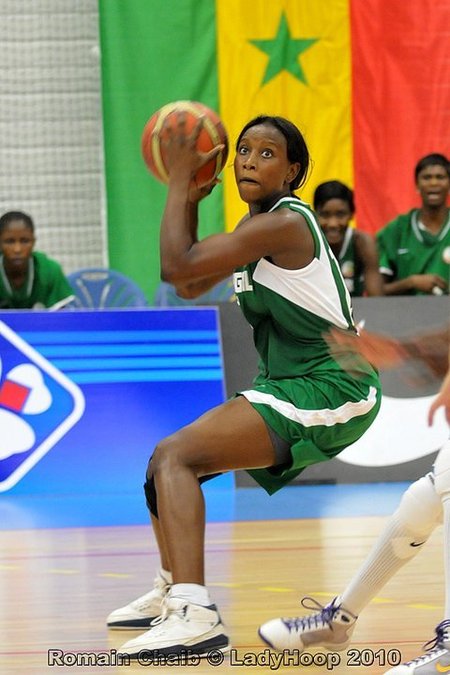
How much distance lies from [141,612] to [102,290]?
18.3 feet

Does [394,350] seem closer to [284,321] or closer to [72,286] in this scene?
[284,321]

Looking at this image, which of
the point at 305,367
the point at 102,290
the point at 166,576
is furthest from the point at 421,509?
the point at 102,290

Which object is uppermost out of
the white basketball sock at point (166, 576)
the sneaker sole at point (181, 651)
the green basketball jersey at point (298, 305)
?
the green basketball jersey at point (298, 305)

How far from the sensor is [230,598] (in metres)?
5.00

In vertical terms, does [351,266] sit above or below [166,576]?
above

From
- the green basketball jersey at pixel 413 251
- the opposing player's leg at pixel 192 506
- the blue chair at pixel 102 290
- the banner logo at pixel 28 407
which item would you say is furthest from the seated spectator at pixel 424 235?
the opposing player's leg at pixel 192 506

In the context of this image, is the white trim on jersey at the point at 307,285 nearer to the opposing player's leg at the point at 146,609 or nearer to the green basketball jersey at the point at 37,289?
the opposing player's leg at the point at 146,609

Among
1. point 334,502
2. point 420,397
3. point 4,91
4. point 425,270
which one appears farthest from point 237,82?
point 334,502

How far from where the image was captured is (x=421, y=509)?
3689 millimetres

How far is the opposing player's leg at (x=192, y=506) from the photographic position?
396cm

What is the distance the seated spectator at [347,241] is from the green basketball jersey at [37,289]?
6.16 ft

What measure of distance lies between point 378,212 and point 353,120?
2.82ft

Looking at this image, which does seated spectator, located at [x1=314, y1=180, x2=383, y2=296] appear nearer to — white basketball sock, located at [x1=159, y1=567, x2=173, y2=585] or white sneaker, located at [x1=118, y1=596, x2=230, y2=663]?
white basketball sock, located at [x1=159, y1=567, x2=173, y2=585]

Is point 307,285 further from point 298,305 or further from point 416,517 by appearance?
point 416,517
